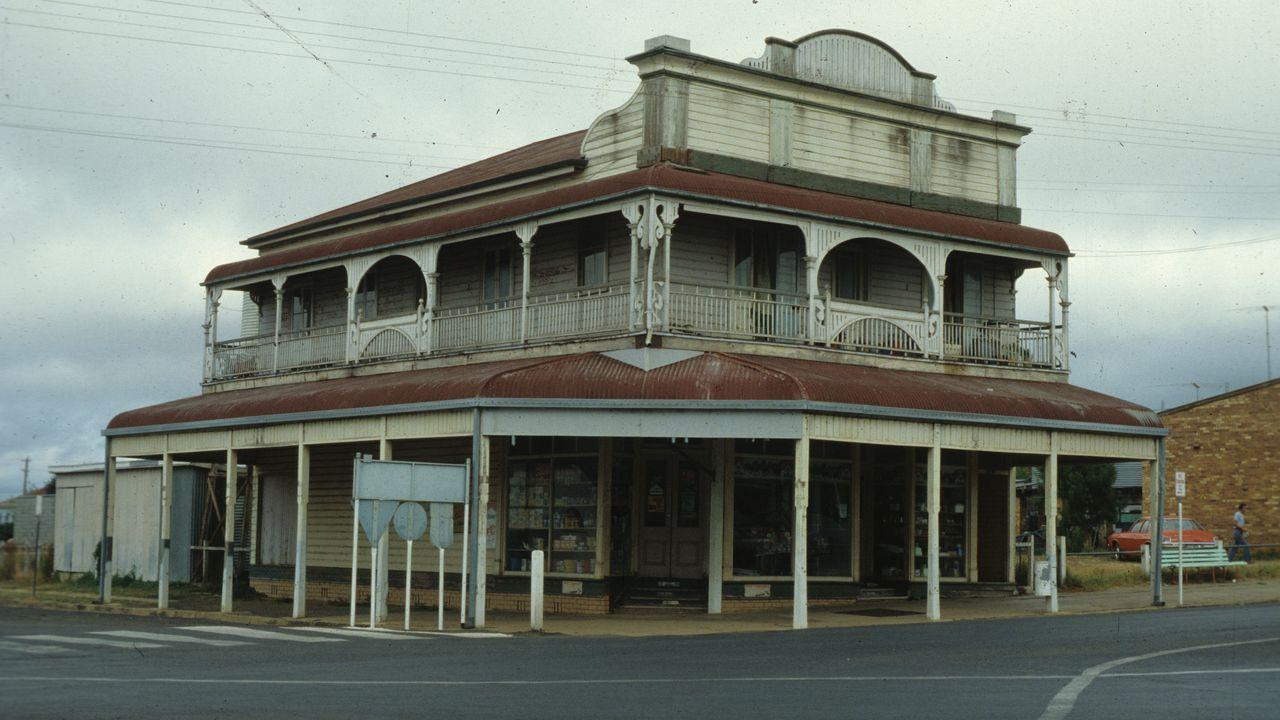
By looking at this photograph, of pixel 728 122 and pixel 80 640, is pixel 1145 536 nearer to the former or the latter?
pixel 728 122

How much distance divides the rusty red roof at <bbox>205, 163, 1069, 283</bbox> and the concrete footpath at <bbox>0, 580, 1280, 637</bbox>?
21.2 ft

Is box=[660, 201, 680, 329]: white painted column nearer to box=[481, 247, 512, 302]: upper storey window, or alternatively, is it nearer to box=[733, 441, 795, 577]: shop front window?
box=[733, 441, 795, 577]: shop front window

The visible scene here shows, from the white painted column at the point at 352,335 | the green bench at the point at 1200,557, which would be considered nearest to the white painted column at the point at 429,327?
the white painted column at the point at 352,335

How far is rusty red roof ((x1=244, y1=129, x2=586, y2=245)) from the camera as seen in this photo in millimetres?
28062

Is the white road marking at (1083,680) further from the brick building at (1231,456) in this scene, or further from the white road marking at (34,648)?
the brick building at (1231,456)

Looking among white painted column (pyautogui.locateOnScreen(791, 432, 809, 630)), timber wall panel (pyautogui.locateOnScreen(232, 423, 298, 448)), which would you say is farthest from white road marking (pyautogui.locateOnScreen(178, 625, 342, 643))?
white painted column (pyautogui.locateOnScreen(791, 432, 809, 630))

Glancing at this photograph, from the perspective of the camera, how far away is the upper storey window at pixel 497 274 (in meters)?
28.8

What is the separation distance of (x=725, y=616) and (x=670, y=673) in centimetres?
973

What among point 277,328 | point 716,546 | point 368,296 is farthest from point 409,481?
point 368,296

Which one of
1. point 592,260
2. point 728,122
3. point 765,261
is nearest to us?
point 728,122

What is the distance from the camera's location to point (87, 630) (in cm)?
2145

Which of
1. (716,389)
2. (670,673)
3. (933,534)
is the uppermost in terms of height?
(716,389)

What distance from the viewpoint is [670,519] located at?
25484 mm

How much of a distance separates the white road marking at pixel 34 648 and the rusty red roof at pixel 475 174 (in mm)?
12477
